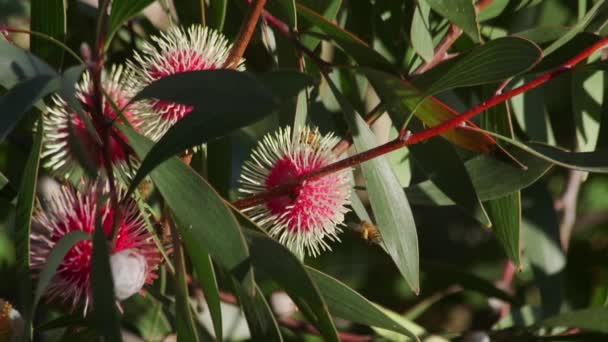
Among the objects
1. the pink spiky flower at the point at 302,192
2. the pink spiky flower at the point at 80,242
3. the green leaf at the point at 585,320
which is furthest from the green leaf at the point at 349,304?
the green leaf at the point at 585,320

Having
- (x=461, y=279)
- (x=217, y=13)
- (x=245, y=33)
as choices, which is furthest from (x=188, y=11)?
(x=461, y=279)

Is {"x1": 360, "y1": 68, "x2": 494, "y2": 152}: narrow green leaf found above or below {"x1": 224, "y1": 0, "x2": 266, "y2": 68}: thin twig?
below

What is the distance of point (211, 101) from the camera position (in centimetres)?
53

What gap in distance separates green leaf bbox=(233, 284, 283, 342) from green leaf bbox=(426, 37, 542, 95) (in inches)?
8.9

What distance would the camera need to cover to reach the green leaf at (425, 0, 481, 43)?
77cm

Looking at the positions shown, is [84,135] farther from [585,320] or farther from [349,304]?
[585,320]

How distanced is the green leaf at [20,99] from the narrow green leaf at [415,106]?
0.29m

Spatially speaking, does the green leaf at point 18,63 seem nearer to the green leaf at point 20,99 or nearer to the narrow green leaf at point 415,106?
the green leaf at point 20,99

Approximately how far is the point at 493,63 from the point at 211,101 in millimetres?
258

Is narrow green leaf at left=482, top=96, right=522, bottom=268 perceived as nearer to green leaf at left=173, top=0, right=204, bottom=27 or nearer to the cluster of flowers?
the cluster of flowers

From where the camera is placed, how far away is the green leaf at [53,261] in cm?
53

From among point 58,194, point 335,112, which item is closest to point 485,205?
point 335,112

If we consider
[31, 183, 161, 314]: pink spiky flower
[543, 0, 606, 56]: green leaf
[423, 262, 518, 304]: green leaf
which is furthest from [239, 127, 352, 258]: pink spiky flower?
[423, 262, 518, 304]: green leaf

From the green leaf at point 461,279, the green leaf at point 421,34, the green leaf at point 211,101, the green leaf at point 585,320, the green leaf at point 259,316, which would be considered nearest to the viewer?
the green leaf at point 211,101
